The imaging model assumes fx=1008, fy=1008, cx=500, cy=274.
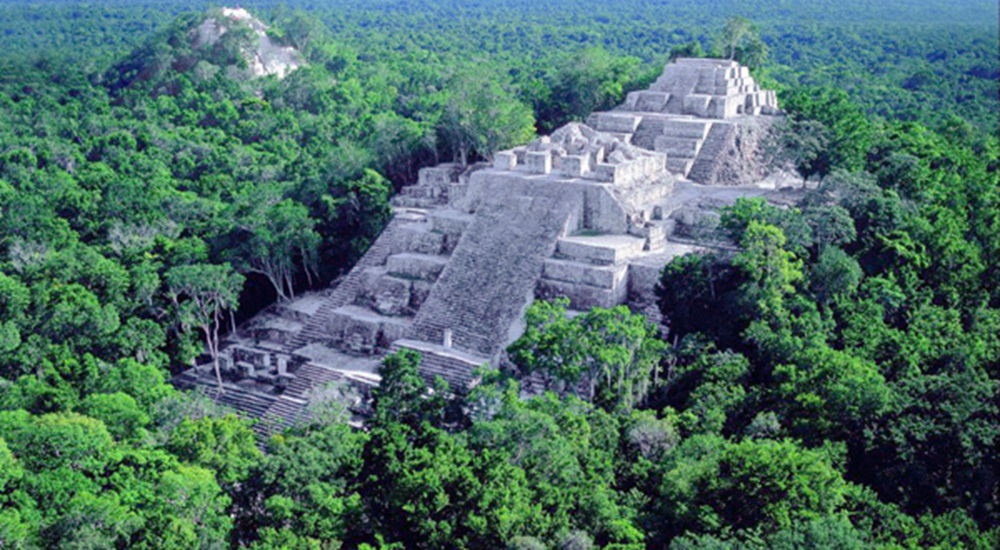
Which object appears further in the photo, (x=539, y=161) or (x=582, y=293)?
(x=539, y=161)

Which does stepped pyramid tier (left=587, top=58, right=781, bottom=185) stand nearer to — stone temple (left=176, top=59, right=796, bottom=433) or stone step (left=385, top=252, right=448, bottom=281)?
stone temple (left=176, top=59, right=796, bottom=433)

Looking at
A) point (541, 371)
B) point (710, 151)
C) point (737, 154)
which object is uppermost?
point (710, 151)

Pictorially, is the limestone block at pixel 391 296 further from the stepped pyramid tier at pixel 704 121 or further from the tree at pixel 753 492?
the tree at pixel 753 492

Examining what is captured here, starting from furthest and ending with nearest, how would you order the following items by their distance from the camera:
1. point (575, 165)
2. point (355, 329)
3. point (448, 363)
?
point (575, 165)
point (355, 329)
point (448, 363)

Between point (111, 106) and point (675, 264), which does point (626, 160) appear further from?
point (111, 106)

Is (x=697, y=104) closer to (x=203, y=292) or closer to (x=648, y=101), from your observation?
(x=648, y=101)

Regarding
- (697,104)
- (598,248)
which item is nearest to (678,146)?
(697,104)
